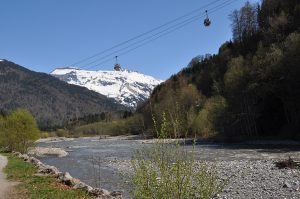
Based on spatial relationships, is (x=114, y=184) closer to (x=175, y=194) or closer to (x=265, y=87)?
(x=175, y=194)

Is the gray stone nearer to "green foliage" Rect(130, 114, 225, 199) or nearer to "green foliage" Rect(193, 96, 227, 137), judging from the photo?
"green foliage" Rect(130, 114, 225, 199)

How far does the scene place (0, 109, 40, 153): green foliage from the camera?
6212cm

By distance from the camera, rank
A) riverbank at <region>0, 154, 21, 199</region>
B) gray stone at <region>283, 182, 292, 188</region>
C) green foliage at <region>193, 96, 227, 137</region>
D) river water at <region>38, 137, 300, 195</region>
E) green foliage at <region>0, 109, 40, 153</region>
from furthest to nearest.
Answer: green foliage at <region>193, 96, 227, 137</region> < green foliage at <region>0, 109, 40, 153</region> < river water at <region>38, 137, 300, 195</region> < gray stone at <region>283, 182, 292, 188</region> < riverbank at <region>0, 154, 21, 199</region>

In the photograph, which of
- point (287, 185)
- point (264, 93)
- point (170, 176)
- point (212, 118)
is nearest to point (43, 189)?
point (287, 185)

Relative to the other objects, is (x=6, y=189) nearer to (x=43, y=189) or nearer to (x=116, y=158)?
(x=43, y=189)

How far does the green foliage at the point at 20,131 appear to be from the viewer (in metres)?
62.1

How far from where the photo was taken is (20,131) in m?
61.9

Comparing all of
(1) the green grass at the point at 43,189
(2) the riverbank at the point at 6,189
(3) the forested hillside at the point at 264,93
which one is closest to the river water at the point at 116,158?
(1) the green grass at the point at 43,189

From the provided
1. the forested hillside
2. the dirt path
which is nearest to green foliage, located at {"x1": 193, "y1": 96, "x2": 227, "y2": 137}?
the forested hillside

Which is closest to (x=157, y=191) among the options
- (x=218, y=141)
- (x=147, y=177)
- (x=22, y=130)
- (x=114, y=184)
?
(x=147, y=177)

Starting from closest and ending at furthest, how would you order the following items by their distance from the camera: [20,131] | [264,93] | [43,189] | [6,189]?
1. [43,189]
2. [6,189]
3. [20,131]
4. [264,93]

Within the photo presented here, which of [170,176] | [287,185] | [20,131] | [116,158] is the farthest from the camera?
[20,131]

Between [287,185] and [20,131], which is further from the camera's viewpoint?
[20,131]

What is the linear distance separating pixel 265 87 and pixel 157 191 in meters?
64.3
